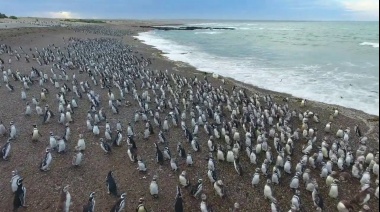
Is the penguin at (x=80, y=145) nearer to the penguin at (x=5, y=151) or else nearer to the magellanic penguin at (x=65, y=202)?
Result: the penguin at (x=5, y=151)

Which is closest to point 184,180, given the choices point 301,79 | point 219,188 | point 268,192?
point 219,188

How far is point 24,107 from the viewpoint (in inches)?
750

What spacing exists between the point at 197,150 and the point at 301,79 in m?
18.0

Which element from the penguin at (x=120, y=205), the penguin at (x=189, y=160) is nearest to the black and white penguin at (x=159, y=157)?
the penguin at (x=189, y=160)

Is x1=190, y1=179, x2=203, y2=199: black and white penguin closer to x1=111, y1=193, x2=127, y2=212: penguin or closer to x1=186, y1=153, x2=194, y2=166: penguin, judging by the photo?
x1=186, y1=153, x2=194, y2=166: penguin

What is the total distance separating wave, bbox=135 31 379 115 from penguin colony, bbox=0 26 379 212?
11.4 feet

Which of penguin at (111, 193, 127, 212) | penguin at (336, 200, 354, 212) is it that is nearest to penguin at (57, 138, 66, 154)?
penguin at (111, 193, 127, 212)

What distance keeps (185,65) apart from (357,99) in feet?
57.1

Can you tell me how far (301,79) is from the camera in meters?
29.6

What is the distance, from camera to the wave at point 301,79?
895 inches

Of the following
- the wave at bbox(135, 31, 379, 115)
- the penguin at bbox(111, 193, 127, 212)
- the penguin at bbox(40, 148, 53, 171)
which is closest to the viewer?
the penguin at bbox(111, 193, 127, 212)

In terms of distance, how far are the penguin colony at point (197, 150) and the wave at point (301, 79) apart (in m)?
3.47

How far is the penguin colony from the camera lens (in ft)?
36.8

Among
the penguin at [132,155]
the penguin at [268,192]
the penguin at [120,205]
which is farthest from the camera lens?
the penguin at [132,155]
